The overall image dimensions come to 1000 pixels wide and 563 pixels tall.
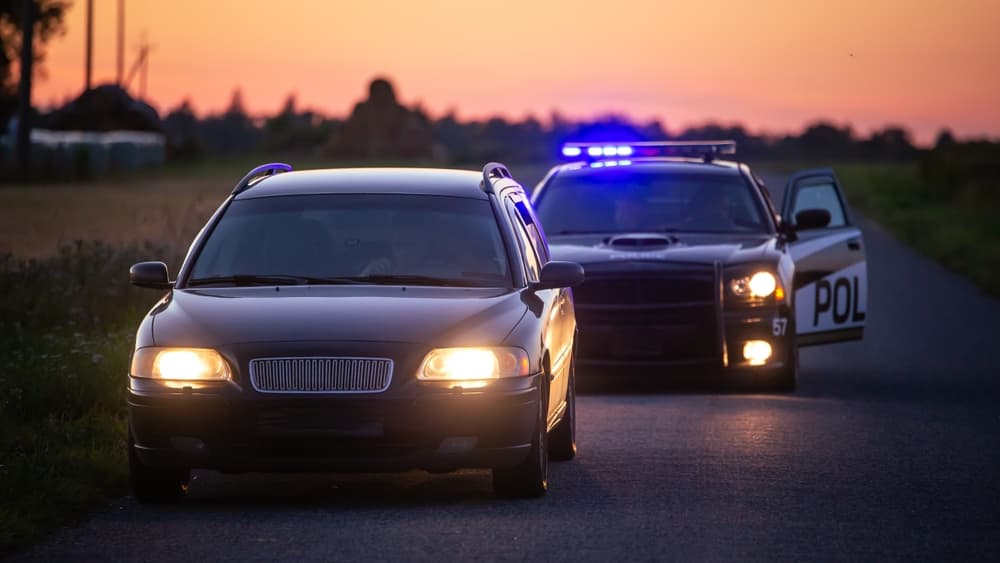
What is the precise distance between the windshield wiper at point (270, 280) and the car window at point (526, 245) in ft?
3.13

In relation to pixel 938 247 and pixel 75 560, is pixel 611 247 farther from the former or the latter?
pixel 938 247

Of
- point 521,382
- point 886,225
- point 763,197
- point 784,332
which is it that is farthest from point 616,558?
point 886,225

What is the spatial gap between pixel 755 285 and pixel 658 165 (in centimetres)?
204

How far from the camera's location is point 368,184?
10844 millimetres

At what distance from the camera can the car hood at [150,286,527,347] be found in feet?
30.2

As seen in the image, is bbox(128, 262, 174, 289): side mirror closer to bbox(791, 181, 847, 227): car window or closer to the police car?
the police car

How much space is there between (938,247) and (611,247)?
25069 millimetres

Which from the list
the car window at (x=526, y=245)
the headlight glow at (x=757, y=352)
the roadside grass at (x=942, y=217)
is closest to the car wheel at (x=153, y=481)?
the car window at (x=526, y=245)

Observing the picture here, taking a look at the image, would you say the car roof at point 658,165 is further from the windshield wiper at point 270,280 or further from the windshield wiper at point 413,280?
the windshield wiper at point 270,280

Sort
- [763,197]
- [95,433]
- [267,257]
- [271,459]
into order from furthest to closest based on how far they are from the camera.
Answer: [763,197] → [95,433] → [267,257] → [271,459]

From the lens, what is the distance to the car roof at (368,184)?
1077cm

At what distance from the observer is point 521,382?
9.33 meters

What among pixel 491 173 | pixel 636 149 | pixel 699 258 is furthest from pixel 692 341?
pixel 491 173

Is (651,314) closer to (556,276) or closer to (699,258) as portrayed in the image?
(699,258)
